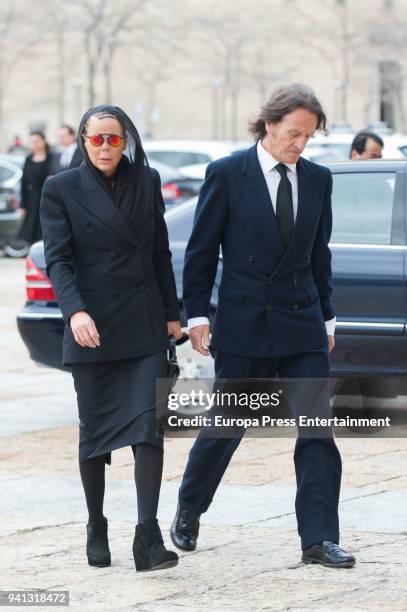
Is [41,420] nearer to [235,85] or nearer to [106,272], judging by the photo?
[106,272]

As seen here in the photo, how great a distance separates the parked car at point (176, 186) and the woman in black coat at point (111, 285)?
53.5ft

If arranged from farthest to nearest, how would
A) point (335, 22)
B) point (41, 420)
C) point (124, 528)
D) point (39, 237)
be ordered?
1. point (335, 22)
2. point (39, 237)
3. point (41, 420)
4. point (124, 528)

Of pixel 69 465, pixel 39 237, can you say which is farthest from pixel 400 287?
pixel 39 237

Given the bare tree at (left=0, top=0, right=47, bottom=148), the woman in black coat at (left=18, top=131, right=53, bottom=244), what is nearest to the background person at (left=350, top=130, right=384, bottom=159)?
the woman in black coat at (left=18, top=131, right=53, bottom=244)

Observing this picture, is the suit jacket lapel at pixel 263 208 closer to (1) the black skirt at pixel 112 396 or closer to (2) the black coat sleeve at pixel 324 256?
(2) the black coat sleeve at pixel 324 256

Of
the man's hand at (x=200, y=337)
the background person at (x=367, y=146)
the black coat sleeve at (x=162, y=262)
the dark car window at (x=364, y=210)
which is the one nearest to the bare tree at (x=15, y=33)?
the background person at (x=367, y=146)

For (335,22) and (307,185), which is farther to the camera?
(335,22)

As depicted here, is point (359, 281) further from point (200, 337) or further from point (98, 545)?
point (98, 545)

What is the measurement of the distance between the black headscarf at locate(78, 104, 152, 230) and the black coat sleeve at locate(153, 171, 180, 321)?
0.09 m

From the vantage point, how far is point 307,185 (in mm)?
5660

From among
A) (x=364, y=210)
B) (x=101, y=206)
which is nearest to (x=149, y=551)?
(x=101, y=206)

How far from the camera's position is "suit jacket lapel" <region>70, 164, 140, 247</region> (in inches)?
220

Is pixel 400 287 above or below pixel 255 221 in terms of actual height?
below

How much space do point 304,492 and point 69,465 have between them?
2.54 metres
